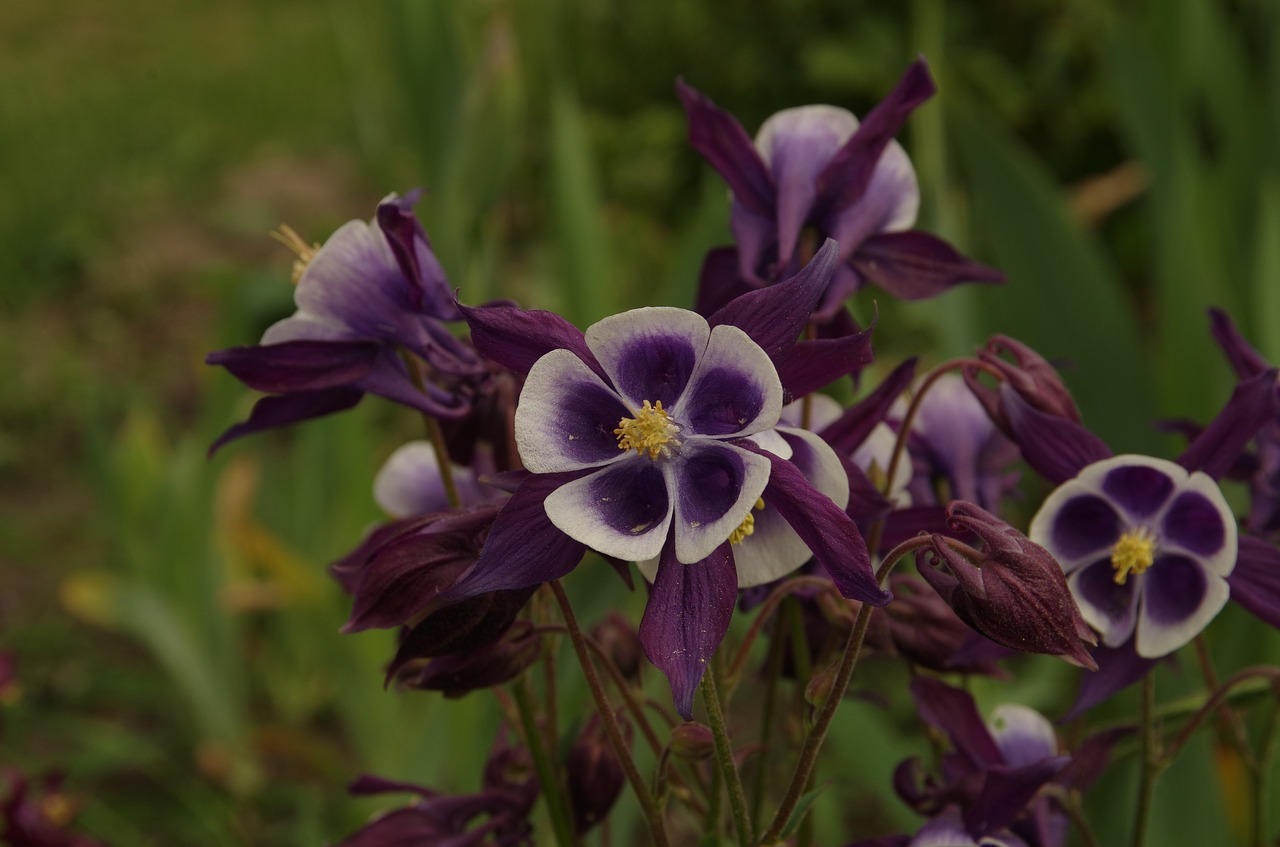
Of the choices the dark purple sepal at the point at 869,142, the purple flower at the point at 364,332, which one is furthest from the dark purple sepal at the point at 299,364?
the dark purple sepal at the point at 869,142

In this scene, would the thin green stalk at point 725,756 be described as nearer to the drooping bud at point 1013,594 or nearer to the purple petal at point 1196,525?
the drooping bud at point 1013,594

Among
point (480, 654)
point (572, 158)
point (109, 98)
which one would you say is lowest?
point (480, 654)

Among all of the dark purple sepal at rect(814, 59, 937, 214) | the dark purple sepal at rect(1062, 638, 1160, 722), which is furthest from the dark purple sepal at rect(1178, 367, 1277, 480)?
the dark purple sepal at rect(814, 59, 937, 214)

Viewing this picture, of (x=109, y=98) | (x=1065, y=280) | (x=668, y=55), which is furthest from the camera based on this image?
(x=109, y=98)

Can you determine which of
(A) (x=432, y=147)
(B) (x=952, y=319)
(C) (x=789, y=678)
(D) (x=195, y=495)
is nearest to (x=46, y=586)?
(D) (x=195, y=495)

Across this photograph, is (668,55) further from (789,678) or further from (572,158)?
(789,678)

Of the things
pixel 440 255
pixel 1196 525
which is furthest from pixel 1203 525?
pixel 440 255

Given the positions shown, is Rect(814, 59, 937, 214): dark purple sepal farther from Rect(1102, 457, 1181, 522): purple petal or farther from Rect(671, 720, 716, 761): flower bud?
Rect(671, 720, 716, 761): flower bud
